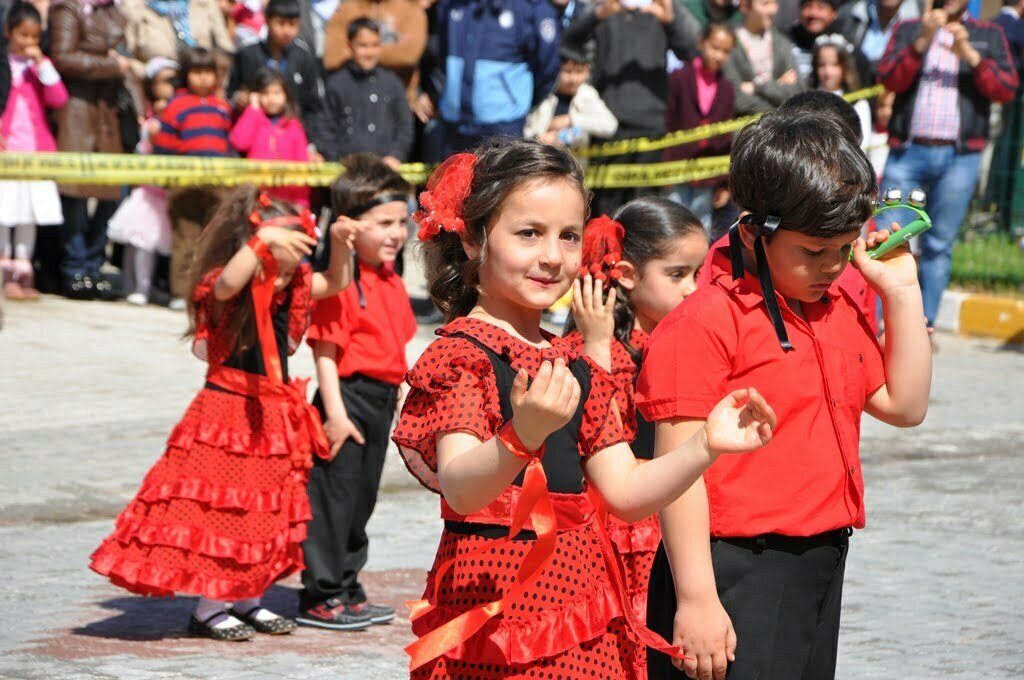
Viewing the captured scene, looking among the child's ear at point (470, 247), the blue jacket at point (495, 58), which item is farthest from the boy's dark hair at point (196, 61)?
the child's ear at point (470, 247)

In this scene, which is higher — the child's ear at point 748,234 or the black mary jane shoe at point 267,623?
the child's ear at point 748,234

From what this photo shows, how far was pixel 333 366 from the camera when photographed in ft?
18.9

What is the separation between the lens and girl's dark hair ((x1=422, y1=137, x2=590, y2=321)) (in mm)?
3273

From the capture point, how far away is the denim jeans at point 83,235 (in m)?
12.0

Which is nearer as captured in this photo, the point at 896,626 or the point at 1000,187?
the point at 896,626

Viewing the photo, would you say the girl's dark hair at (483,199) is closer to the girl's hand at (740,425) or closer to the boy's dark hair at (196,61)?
the girl's hand at (740,425)

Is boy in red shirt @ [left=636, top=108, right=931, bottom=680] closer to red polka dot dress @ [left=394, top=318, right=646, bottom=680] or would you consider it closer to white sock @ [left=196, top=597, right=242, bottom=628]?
red polka dot dress @ [left=394, top=318, right=646, bottom=680]

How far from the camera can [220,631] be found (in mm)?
5492

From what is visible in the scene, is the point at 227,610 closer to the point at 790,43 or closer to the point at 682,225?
the point at 682,225

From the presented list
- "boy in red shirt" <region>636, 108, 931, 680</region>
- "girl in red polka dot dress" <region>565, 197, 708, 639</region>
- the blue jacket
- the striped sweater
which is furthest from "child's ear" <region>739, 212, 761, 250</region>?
the striped sweater

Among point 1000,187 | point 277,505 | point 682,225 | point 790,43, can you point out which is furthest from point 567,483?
point 1000,187

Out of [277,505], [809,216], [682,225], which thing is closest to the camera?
[809,216]

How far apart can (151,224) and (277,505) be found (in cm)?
679

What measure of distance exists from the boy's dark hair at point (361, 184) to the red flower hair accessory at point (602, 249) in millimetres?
1261
